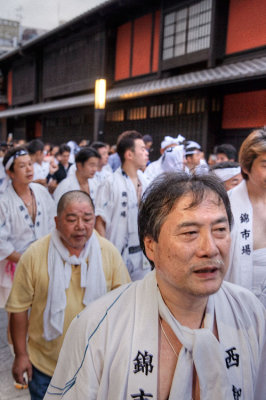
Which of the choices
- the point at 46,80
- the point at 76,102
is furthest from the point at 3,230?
the point at 46,80

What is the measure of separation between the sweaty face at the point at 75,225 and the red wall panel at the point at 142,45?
11.4 meters

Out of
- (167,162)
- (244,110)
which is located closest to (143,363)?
(167,162)

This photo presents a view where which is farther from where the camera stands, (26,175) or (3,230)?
(26,175)

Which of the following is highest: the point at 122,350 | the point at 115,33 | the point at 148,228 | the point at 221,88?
the point at 115,33

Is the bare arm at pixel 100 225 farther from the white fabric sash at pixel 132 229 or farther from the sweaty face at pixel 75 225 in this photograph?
the sweaty face at pixel 75 225

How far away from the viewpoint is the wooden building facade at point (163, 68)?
9391 mm

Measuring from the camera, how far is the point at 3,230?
3996mm

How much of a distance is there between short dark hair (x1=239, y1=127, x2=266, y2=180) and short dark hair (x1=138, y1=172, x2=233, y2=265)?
1.21 meters

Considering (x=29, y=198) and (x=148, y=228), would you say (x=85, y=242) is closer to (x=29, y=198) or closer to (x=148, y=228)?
(x=148, y=228)

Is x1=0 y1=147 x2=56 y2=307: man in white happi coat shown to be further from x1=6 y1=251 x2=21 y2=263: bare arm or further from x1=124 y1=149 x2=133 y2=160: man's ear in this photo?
x1=124 y1=149 x2=133 y2=160: man's ear

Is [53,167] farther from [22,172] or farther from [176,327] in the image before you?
[176,327]

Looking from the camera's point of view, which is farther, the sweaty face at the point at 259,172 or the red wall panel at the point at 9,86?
the red wall panel at the point at 9,86

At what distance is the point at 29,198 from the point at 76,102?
39.6 ft

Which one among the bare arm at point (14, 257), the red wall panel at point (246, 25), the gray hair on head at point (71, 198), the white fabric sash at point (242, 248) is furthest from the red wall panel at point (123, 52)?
the white fabric sash at point (242, 248)
